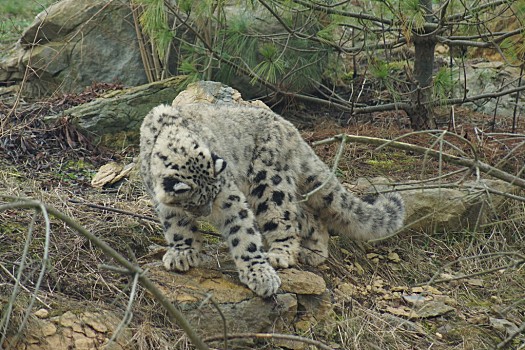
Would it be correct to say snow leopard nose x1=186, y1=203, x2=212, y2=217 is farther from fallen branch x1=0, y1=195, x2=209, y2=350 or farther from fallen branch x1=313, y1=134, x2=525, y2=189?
fallen branch x1=0, y1=195, x2=209, y2=350

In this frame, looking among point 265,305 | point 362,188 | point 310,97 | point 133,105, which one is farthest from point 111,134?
point 265,305

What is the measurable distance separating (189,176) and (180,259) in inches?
26.1

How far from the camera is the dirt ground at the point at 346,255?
5062mm

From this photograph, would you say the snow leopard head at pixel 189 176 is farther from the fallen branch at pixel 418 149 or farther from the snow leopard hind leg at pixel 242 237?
the fallen branch at pixel 418 149

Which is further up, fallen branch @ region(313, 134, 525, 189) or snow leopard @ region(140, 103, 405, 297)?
fallen branch @ region(313, 134, 525, 189)

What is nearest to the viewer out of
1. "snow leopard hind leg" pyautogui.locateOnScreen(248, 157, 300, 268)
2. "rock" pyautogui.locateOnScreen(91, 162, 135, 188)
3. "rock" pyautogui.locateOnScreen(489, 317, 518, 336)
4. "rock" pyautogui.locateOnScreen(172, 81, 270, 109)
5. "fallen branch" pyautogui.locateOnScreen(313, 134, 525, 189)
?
A: "fallen branch" pyautogui.locateOnScreen(313, 134, 525, 189)

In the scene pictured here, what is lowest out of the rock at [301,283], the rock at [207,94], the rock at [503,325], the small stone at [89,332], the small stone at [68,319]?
the rock at [503,325]

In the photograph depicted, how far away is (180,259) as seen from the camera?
5.22 metres

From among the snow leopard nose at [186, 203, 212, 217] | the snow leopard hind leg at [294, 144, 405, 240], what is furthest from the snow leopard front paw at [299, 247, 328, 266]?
the snow leopard nose at [186, 203, 212, 217]

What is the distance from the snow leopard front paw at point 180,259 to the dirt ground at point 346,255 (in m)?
0.31

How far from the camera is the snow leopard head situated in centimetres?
487

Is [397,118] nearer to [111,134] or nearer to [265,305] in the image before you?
[111,134]

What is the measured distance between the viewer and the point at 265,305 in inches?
203

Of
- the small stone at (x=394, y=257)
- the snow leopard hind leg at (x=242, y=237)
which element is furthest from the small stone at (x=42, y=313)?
the small stone at (x=394, y=257)
